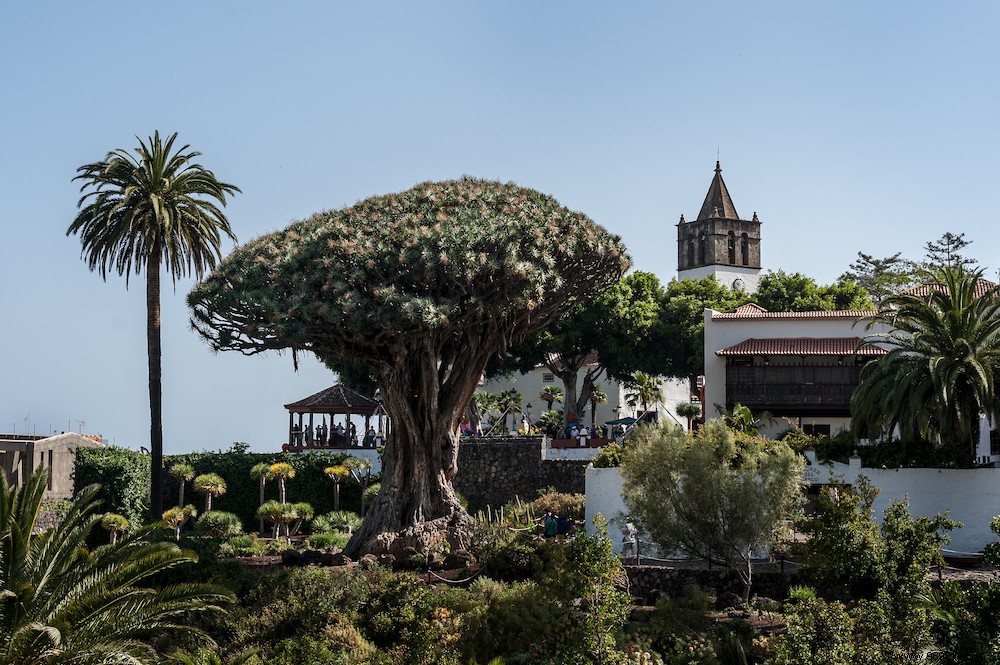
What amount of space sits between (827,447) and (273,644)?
17875mm

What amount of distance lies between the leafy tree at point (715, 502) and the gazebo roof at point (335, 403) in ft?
70.9

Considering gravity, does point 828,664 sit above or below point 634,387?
below

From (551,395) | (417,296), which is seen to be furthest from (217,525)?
(551,395)

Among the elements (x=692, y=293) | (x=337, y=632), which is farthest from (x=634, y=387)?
(x=337, y=632)

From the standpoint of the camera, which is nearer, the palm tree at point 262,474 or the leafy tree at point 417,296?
the leafy tree at point 417,296

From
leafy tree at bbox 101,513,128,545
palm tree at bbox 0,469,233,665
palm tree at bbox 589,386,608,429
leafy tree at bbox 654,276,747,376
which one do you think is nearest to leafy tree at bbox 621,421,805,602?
palm tree at bbox 0,469,233,665

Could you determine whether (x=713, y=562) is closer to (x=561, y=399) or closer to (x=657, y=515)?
(x=657, y=515)

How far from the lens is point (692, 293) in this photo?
198 ft

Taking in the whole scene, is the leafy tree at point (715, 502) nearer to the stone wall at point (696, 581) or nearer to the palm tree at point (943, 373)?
the stone wall at point (696, 581)

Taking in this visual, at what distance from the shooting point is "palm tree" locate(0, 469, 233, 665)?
1853 cm

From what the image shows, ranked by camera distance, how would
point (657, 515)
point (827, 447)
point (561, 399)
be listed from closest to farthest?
point (657, 515)
point (827, 447)
point (561, 399)

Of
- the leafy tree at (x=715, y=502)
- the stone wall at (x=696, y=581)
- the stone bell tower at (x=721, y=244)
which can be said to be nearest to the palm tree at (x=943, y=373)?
the leafy tree at (x=715, y=502)

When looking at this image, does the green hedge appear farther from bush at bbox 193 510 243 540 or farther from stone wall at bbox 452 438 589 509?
stone wall at bbox 452 438 589 509

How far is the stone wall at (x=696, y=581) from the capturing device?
27844 millimetres
